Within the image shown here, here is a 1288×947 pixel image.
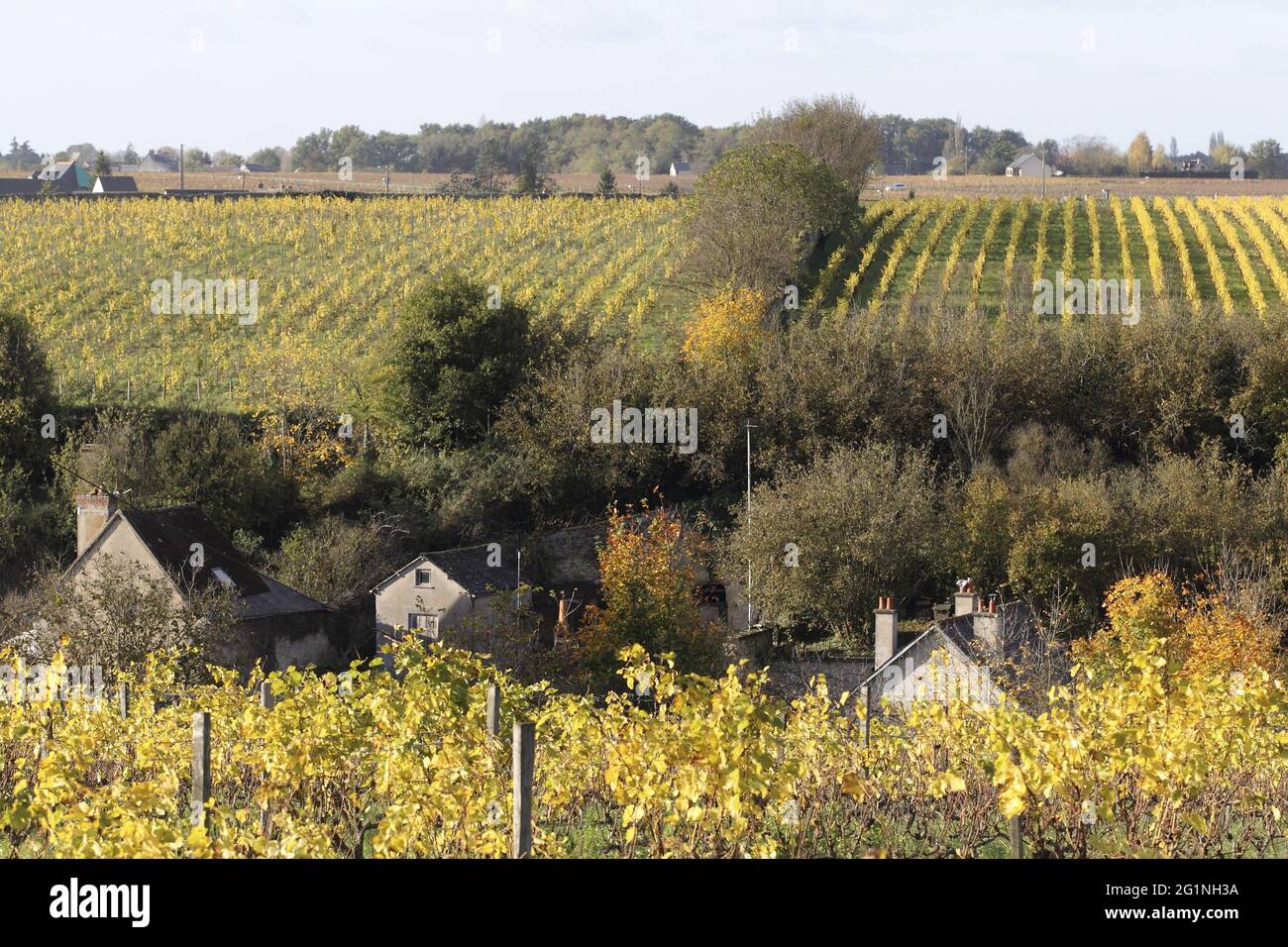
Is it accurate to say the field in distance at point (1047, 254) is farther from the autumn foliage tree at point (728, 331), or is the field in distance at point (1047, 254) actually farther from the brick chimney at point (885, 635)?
the brick chimney at point (885, 635)

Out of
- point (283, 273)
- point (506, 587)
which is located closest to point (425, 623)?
point (506, 587)

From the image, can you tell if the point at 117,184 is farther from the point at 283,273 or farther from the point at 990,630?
the point at 990,630

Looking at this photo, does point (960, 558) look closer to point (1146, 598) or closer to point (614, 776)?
point (1146, 598)

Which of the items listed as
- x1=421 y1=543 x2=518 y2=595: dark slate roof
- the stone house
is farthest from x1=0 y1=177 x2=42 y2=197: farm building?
x1=421 y1=543 x2=518 y2=595: dark slate roof

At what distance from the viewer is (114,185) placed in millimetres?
83188

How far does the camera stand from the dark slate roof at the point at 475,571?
113ft

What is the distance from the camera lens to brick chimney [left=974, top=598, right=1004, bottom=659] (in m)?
27.7

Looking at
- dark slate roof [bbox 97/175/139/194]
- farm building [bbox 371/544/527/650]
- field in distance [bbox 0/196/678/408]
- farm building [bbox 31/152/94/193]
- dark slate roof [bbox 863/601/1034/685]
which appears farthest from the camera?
farm building [bbox 31/152/94/193]

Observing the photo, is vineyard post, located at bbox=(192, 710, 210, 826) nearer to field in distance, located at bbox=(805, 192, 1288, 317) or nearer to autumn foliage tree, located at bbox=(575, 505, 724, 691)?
autumn foliage tree, located at bbox=(575, 505, 724, 691)

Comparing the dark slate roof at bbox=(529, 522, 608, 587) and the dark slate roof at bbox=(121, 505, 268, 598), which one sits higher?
the dark slate roof at bbox=(121, 505, 268, 598)

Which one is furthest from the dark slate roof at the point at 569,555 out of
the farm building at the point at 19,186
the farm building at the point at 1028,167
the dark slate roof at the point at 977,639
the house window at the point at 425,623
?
the farm building at the point at 1028,167

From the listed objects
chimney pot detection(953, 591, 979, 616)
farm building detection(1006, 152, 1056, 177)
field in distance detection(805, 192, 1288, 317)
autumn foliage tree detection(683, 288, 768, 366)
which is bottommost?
chimney pot detection(953, 591, 979, 616)

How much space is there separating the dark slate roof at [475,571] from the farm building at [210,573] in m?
2.61

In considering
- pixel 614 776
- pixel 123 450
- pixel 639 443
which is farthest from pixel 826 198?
pixel 614 776
